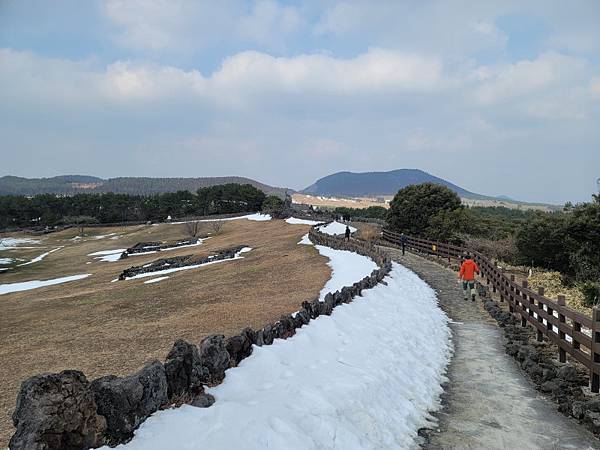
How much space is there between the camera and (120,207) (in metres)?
106

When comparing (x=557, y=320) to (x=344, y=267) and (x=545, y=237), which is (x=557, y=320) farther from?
(x=545, y=237)

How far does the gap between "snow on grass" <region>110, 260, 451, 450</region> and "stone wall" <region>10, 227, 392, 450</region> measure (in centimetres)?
18

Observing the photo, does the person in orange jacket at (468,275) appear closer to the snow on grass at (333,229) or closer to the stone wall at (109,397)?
the stone wall at (109,397)

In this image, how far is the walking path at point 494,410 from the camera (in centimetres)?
596

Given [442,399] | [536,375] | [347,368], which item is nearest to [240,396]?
[347,368]

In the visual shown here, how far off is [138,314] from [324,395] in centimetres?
1193

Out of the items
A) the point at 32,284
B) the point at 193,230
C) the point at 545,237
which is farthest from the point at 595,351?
the point at 193,230

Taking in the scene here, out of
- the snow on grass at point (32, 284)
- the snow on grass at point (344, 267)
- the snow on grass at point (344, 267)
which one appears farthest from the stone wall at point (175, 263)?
the snow on grass at point (344, 267)

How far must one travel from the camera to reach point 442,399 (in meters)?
7.44

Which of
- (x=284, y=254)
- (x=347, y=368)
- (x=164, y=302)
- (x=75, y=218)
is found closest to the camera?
(x=347, y=368)

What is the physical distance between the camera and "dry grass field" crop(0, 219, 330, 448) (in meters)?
10.5

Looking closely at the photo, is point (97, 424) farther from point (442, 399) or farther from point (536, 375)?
point (536, 375)

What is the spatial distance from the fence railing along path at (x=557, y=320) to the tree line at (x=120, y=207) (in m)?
83.4

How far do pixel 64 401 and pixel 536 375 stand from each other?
8067mm
